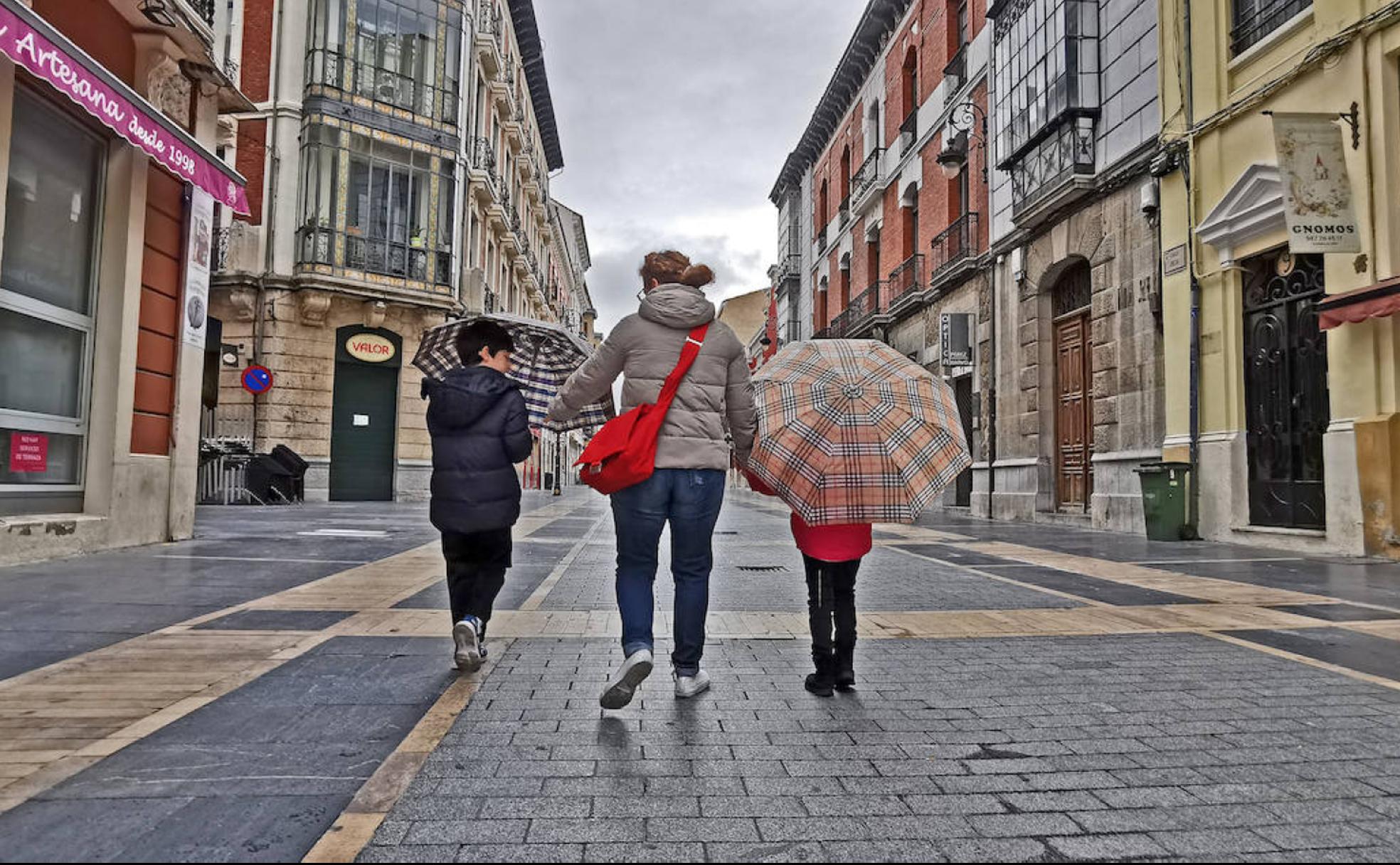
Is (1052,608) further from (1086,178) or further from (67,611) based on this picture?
(1086,178)

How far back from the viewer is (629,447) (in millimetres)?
3373

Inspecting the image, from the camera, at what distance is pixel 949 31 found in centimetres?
2227

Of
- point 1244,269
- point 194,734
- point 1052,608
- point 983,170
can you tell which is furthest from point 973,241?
point 194,734

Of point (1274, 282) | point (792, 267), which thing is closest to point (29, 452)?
point (1274, 282)

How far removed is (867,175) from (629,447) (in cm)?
2701

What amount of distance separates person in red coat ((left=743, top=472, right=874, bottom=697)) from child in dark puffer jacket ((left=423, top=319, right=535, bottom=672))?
3.84 feet

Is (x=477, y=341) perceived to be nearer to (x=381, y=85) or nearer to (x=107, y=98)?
(x=107, y=98)

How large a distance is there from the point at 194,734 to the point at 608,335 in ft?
6.76

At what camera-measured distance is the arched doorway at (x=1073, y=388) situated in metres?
15.8

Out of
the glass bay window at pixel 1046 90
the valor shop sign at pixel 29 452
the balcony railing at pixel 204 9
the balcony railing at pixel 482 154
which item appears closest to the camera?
the valor shop sign at pixel 29 452

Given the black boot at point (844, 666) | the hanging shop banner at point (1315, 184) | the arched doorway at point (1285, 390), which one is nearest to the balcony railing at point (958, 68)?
the arched doorway at point (1285, 390)

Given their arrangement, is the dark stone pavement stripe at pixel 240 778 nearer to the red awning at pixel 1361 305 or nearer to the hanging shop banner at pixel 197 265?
the hanging shop banner at pixel 197 265

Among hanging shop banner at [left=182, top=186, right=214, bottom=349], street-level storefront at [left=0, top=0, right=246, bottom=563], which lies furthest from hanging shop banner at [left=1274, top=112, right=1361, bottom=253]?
hanging shop banner at [left=182, top=186, right=214, bottom=349]

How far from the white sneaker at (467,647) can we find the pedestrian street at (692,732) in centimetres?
8
